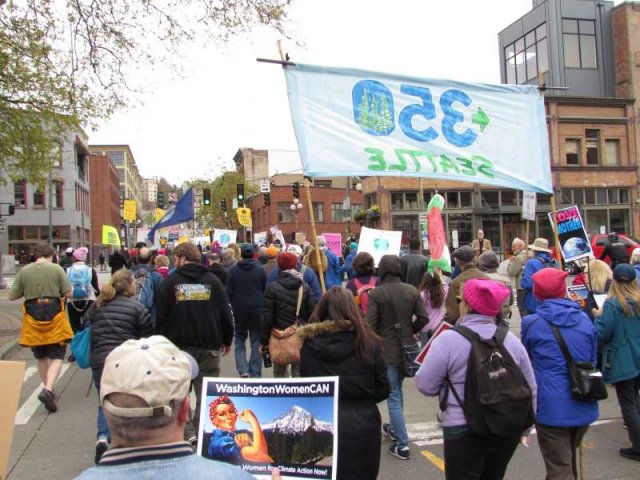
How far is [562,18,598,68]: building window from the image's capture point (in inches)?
1476

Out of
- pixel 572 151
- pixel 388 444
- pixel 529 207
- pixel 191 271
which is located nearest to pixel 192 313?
pixel 191 271

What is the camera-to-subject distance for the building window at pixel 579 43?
37500 millimetres

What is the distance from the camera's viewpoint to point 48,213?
51562 millimetres

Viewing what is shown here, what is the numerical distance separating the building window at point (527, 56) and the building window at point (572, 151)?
4.93 metres

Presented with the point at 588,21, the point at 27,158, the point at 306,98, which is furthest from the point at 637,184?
the point at 306,98

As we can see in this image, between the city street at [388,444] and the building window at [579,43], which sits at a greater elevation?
the building window at [579,43]

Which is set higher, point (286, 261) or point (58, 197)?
point (58, 197)

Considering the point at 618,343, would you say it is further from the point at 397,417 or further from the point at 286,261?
the point at 286,261

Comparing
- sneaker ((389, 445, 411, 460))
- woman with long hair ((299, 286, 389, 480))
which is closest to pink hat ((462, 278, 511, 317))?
woman with long hair ((299, 286, 389, 480))

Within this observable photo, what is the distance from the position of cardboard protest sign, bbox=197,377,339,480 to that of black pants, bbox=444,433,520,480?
89 cm

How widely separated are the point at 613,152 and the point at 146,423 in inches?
1682

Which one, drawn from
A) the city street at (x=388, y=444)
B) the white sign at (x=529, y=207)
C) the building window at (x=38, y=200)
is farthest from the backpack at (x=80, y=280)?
the building window at (x=38, y=200)

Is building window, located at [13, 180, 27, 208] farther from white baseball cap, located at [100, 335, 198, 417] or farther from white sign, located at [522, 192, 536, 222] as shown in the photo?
white baseball cap, located at [100, 335, 198, 417]

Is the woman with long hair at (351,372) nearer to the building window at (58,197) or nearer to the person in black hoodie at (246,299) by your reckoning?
the person in black hoodie at (246,299)
